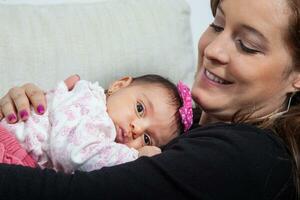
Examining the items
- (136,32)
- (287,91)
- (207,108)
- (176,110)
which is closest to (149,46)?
(136,32)

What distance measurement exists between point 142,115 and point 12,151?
37cm

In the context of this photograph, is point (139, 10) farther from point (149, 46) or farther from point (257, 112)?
point (257, 112)

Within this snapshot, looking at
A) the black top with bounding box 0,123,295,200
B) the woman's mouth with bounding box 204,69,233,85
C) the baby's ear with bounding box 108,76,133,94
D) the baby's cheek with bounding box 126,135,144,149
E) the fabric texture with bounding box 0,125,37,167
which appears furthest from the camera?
the baby's ear with bounding box 108,76,133,94

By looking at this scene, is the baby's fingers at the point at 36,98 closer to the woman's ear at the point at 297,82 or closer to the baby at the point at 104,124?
the baby at the point at 104,124

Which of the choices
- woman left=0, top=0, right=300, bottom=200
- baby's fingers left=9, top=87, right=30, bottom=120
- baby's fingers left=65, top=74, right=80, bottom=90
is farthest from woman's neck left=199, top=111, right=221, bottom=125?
baby's fingers left=9, top=87, right=30, bottom=120

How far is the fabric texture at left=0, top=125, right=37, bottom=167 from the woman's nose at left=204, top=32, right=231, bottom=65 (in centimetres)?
50

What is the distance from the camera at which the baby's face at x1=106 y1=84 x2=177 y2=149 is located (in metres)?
1.29

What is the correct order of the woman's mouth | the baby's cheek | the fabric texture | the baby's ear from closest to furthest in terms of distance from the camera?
the fabric texture, the woman's mouth, the baby's cheek, the baby's ear

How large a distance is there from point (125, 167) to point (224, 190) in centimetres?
21

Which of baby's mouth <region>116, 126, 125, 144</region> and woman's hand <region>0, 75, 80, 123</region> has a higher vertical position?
woman's hand <region>0, 75, 80, 123</region>

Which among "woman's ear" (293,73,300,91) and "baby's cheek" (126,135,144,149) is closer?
"woman's ear" (293,73,300,91)

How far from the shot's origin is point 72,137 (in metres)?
1.16

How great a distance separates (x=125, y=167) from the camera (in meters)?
0.97

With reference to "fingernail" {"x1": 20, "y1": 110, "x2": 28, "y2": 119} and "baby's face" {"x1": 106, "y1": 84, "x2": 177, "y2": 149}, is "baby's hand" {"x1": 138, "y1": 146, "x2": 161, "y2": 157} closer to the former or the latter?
"baby's face" {"x1": 106, "y1": 84, "x2": 177, "y2": 149}
